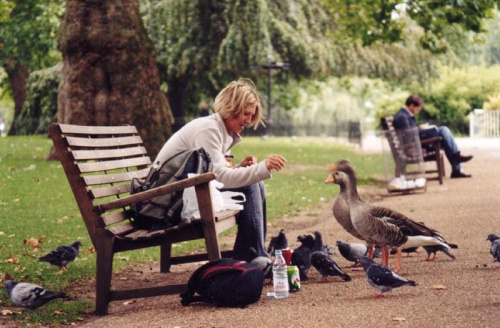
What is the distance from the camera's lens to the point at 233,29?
31.2 meters

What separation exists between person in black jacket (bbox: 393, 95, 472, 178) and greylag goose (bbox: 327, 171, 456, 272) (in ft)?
27.4

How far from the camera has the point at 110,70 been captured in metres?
18.6

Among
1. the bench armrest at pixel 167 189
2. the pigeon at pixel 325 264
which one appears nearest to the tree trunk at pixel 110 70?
the pigeon at pixel 325 264

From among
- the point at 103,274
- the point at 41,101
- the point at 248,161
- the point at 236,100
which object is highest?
the point at 236,100

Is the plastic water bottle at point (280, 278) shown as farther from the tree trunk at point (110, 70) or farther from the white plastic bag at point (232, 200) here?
the tree trunk at point (110, 70)

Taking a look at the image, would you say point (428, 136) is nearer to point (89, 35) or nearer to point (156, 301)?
point (89, 35)

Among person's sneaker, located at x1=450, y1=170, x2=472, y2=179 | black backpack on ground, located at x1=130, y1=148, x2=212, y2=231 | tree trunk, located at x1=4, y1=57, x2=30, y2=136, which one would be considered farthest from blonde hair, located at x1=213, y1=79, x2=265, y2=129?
tree trunk, located at x1=4, y1=57, x2=30, y2=136

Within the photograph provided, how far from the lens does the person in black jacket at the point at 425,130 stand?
51.6ft

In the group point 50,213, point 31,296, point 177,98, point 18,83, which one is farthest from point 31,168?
point 18,83

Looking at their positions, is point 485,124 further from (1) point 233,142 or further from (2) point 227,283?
(2) point 227,283

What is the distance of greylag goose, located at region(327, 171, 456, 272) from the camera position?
282 inches

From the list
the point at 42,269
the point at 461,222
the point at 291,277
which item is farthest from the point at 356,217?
the point at 461,222

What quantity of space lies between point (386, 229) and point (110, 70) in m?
12.3

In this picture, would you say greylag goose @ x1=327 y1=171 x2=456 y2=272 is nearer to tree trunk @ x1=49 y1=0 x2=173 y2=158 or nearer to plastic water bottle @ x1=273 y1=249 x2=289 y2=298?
plastic water bottle @ x1=273 y1=249 x2=289 y2=298
